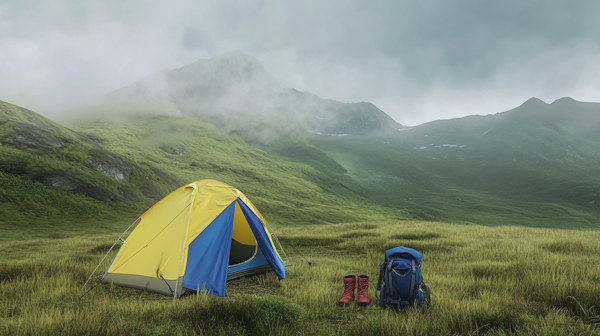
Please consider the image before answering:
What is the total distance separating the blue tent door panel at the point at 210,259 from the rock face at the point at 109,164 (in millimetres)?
61438

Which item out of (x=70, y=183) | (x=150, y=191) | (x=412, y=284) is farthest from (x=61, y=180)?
(x=412, y=284)

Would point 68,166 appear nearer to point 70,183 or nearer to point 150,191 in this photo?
point 70,183

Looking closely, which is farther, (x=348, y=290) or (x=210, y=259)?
(x=210, y=259)

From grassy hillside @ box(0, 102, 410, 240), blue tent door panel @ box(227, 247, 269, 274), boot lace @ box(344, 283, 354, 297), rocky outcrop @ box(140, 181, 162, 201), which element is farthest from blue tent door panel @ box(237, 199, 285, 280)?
rocky outcrop @ box(140, 181, 162, 201)

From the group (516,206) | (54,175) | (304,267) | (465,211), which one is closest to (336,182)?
(465,211)

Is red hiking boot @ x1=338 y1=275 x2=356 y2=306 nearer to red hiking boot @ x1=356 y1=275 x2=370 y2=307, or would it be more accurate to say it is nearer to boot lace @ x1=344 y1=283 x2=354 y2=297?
boot lace @ x1=344 y1=283 x2=354 y2=297

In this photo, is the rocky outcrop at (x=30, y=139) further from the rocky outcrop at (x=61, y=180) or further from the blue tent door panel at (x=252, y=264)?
the blue tent door panel at (x=252, y=264)

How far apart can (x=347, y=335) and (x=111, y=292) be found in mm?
7463

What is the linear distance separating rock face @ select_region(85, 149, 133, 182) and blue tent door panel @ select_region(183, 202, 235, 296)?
6144 centimetres

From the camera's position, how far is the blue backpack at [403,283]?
5.79 meters

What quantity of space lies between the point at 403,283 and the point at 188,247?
6043mm

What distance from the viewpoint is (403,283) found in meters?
5.86

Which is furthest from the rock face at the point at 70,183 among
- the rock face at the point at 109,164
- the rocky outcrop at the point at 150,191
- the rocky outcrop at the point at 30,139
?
the rocky outcrop at the point at 150,191

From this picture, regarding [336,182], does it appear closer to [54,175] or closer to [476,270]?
[54,175]
